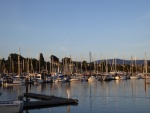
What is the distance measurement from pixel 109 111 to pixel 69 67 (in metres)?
104

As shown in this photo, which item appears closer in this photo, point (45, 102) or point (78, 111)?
point (78, 111)

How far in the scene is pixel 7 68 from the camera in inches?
5300

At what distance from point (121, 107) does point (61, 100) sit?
7985 millimetres

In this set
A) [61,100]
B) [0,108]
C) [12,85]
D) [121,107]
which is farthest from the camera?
[12,85]

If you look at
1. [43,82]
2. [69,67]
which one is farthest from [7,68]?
[43,82]

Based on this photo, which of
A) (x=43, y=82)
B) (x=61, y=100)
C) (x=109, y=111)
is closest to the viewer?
(x=109, y=111)

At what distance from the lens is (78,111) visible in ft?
117

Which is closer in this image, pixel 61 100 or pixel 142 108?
pixel 142 108

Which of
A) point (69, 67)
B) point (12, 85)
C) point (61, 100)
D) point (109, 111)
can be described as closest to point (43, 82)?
point (12, 85)

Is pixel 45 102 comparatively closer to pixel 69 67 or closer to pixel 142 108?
pixel 142 108

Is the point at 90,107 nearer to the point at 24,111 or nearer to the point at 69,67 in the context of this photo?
the point at 24,111

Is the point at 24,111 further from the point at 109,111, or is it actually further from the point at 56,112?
the point at 109,111

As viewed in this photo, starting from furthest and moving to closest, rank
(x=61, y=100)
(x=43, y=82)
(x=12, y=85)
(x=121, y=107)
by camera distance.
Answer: (x=43, y=82), (x=12, y=85), (x=61, y=100), (x=121, y=107)

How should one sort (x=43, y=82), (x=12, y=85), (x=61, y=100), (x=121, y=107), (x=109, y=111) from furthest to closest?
(x=43, y=82)
(x=12, y=85)
(x=61, y=100)
(x=121, y=107)
(x=109, y=111)
